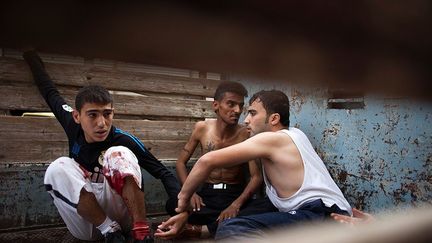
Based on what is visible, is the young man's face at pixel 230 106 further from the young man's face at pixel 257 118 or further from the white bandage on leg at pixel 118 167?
the white bandage on leg at pixel 118 167

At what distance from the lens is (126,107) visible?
134 inches

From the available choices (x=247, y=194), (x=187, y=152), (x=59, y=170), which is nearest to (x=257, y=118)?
(x=247, y=194)

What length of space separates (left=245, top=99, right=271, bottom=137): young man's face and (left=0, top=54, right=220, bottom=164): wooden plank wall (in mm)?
951

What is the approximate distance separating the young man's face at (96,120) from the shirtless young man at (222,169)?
0.93m

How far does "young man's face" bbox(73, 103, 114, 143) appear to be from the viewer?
2.53 metres

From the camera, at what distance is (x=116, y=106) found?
3359mm

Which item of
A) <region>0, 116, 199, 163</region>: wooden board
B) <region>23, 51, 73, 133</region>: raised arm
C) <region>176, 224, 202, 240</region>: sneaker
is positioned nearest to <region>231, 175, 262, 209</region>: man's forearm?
<region>176, 224, 202, 240</region>: sneaker

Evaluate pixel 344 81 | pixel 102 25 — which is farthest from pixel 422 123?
pixel 102 25

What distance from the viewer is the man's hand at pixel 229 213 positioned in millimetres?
2854

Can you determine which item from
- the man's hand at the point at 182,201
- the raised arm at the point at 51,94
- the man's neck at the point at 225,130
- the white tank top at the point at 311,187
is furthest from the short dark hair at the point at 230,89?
the raised arm at the point at 51,94

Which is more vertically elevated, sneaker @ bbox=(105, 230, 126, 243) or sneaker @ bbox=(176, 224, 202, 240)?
sneaker @ bbox=(105, 230, 126, 243)

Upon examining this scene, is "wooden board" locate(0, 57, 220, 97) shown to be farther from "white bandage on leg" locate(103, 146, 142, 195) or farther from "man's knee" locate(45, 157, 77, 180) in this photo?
"man's knee" locate(45, 157, 77, 180)

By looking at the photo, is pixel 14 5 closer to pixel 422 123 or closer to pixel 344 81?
pixel 344 81

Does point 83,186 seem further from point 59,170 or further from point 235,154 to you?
point 235,154
